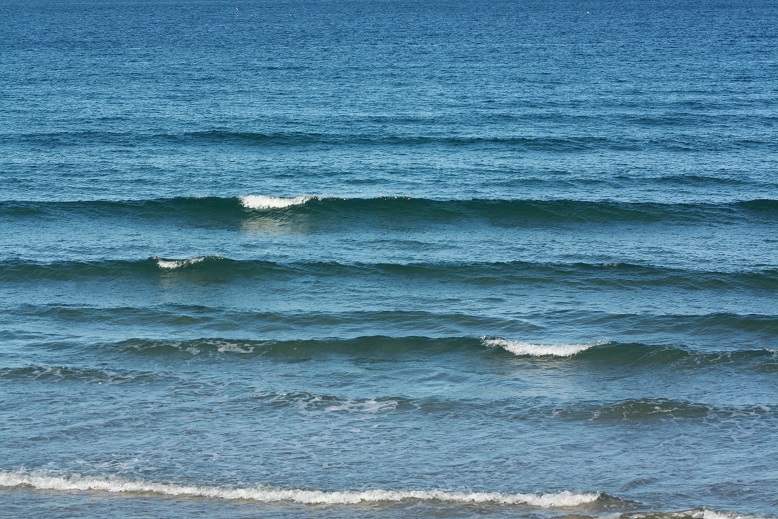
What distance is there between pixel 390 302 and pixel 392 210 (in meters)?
9.50

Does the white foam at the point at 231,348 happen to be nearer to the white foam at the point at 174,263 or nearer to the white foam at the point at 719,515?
the white foam at the point at 174,263

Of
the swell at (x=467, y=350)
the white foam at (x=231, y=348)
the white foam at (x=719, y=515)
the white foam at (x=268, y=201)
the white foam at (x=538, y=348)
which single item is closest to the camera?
the white foam at (x=719, y=515)

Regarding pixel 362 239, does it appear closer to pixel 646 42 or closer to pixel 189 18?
pixel 646 42

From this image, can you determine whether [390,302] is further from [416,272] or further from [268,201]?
[268,201]

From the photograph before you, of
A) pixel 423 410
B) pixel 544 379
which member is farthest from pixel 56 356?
pixel 544 379

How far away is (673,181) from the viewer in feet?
132

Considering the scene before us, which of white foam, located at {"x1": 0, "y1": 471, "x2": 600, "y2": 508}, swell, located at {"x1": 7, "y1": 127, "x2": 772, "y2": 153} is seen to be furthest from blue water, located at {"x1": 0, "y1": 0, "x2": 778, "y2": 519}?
swell, located at {"x1": 7, "y1": 127, "x2": 772, "y2": 153}

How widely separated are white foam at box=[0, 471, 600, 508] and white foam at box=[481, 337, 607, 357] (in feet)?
23.8

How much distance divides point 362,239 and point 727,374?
15.2m

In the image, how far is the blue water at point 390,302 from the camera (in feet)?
60.5

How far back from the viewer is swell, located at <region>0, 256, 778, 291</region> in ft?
97.4

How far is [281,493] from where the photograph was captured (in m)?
17.7

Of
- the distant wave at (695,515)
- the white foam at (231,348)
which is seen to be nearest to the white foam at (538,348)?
the white foam at (231,348)

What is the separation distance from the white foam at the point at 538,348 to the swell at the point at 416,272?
5075mm
